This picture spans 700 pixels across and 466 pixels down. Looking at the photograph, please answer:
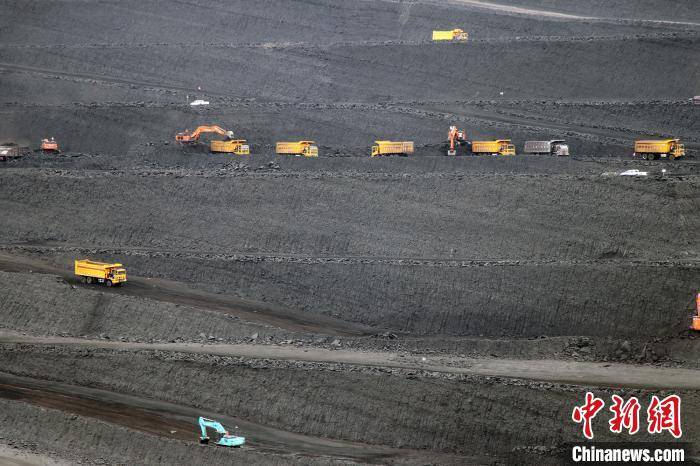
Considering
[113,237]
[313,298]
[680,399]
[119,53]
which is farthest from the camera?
[119,53]

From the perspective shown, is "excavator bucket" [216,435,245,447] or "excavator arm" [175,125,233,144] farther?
"excavator arm" [175,125,233,144]

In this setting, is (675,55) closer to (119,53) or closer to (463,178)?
(463,178)

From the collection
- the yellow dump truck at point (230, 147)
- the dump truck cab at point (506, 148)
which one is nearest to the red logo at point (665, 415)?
the dump truck cab at point (506, 148)

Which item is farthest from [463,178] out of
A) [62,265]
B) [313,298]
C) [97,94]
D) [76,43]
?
[76,43]

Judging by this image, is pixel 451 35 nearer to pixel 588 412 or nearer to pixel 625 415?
pixel 588 412

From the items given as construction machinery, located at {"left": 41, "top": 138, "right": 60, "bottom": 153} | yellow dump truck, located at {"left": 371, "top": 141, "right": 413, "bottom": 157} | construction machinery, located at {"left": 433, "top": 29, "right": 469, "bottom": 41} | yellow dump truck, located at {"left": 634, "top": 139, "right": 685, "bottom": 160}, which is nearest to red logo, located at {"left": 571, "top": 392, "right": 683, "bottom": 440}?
yellow dump truck, located at {"left": 634, "top": 139, "right": 685, "bottom": 160}

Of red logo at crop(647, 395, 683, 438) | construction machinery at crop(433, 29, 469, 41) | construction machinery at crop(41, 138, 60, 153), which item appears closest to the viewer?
red logo at crop(647, 395, 683, 438)

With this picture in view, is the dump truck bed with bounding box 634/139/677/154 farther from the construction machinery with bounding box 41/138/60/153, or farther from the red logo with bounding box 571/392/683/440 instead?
the construction machinery with bounding box 41/138/60/153
